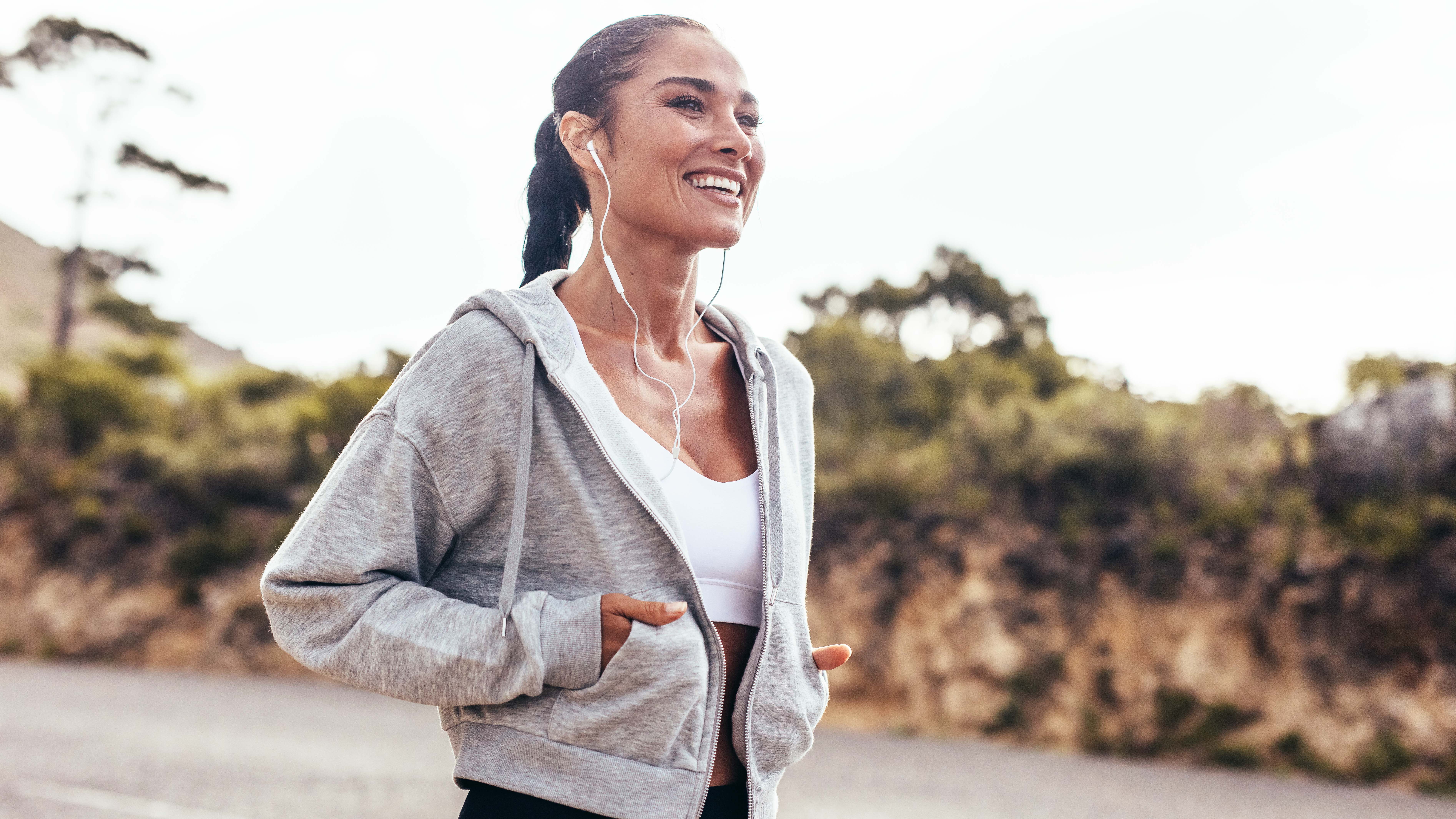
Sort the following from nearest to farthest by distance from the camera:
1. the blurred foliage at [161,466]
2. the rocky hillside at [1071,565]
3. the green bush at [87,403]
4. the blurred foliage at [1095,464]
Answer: the rocky hillside at [1071,565] → the blurred foliage at [1095,464] → the blurred foliage at [161,466] → the green bush at [87,403]

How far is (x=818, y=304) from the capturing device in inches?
987

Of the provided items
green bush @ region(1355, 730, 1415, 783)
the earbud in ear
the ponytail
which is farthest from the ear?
green bush @ region(1355, 730, 1415, 783)

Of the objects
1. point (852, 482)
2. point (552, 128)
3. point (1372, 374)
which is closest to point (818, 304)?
point (852, 482)

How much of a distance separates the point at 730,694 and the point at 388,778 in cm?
718

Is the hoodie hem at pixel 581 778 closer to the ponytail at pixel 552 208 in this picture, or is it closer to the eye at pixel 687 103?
the ponytail at pixel 552 208

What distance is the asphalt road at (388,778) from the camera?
716 cm

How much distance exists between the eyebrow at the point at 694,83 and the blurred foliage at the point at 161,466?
15.0 meters

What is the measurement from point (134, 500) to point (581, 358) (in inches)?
721

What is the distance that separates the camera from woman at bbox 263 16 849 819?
4.69ft

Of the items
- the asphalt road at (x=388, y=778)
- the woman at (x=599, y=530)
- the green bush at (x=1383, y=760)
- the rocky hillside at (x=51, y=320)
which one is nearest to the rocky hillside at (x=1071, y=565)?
→ the green bush at (x=1383, y=760)

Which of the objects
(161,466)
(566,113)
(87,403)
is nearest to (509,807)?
(566,113)

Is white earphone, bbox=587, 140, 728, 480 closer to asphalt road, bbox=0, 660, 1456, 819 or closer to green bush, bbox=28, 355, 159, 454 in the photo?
asphalt road, bbox=0, 660, 1456, 819

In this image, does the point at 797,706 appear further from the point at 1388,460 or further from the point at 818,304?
the point at 818,304

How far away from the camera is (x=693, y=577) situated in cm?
152
